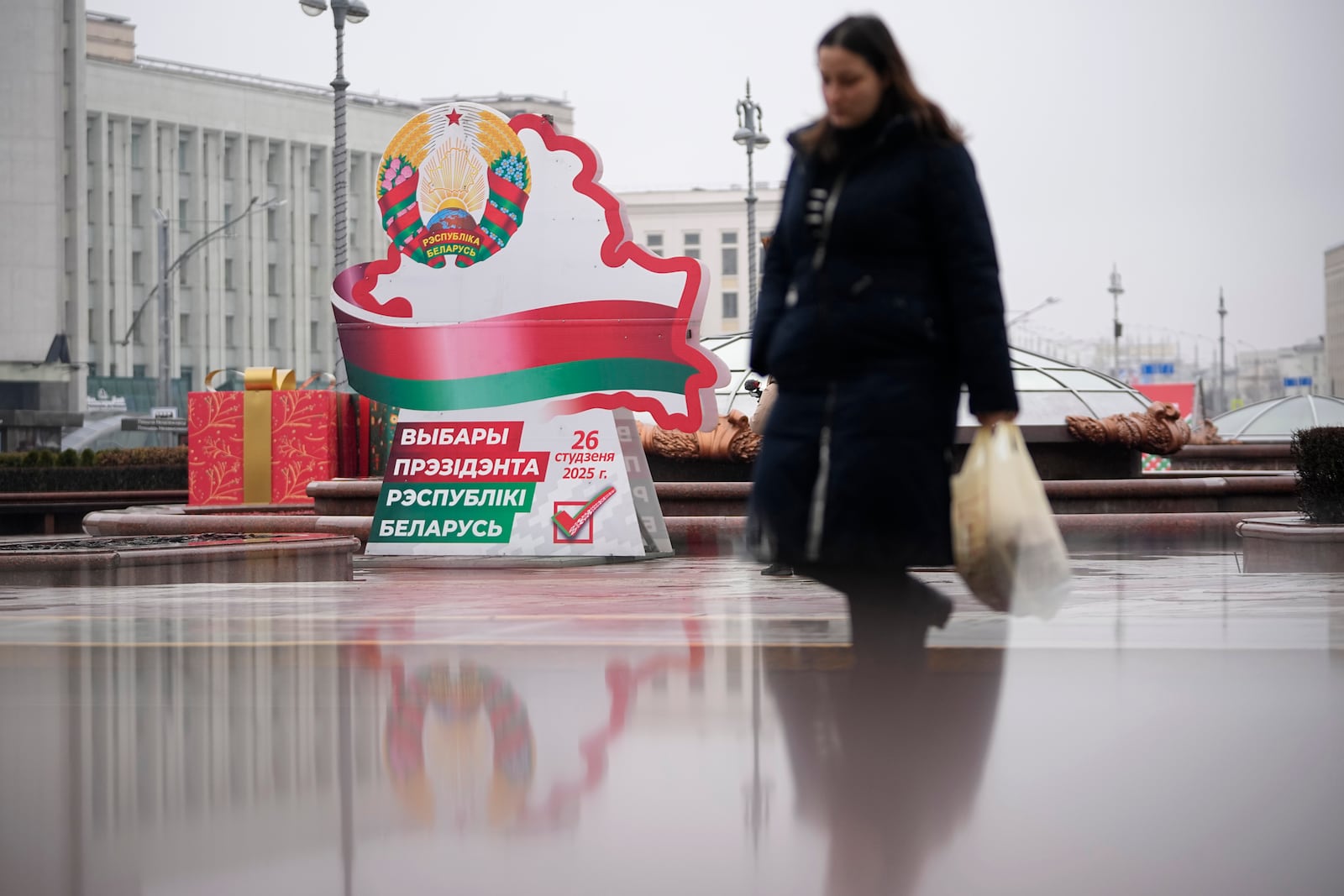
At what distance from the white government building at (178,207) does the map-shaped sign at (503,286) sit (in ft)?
172

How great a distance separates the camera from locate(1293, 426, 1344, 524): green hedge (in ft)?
36.7

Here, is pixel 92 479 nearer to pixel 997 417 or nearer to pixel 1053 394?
pixel 1053 394

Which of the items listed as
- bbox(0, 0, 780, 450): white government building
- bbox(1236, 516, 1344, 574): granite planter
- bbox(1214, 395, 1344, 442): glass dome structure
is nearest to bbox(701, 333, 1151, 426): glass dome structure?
bbox(1236, 516, 1344, 574): granite planter

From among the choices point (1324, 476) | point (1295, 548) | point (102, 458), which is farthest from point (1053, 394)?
point (102, 458)

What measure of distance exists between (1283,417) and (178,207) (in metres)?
60.9

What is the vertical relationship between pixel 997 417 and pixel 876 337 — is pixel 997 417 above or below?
below

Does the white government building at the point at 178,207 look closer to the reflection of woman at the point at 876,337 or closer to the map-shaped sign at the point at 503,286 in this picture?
the map-shaped sign at the point at 503,286

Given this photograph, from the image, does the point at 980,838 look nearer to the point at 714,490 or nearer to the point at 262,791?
the point at 262,791

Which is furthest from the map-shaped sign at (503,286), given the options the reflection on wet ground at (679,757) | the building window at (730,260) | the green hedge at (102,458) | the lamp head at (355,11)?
the building window at (730,260)

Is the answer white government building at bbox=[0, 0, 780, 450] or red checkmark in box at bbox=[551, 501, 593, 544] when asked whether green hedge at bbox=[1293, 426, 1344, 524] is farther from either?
white government building at bbox=[0, 0, 780, 450]

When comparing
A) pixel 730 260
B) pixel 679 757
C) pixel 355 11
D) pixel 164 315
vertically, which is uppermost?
pixel 730 260

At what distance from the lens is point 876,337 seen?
365 cm

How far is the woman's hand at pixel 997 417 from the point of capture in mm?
3686

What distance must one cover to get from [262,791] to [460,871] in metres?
0.85
